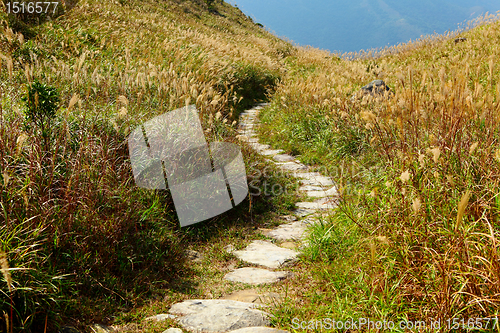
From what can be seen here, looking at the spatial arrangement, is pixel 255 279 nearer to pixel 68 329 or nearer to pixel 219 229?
pixel 219 229

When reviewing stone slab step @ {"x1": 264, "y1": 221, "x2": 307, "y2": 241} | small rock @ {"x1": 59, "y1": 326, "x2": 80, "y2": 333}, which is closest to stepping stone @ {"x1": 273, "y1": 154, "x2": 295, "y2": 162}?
stone slab step @ {"x1": 264, "y1": 221, "x2": 307, "y2": 241}

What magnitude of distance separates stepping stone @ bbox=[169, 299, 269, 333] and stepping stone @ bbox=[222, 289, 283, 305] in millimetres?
69

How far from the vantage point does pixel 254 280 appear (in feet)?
9.33

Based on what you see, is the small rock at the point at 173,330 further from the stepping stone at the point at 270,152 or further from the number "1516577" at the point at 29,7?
the number "1516577" at the point at 29,7

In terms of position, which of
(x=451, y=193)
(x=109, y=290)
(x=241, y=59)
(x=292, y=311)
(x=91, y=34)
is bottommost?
(x=109, y=290)

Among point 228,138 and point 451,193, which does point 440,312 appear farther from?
point 228,138

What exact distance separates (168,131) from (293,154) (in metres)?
3.18

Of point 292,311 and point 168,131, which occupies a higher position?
point 168,131

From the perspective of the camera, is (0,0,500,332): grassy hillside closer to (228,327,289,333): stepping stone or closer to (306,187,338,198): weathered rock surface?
(228,327,289,333): stepping stone

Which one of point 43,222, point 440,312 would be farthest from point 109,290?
point 440,312

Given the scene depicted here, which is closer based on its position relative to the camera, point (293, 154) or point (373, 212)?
point (373, 212)

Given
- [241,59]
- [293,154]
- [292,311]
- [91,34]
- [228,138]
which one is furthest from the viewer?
[241,59]

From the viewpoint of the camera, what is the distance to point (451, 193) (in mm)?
2480

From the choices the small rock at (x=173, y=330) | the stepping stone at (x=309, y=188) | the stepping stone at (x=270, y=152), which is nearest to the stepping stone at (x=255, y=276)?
the small rock at (x=173, y=330)
